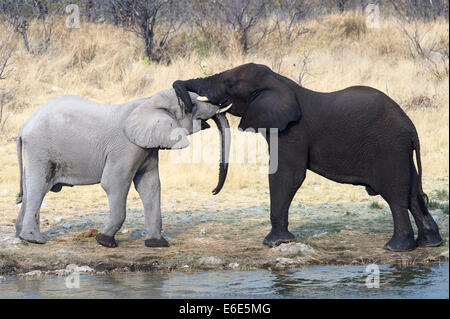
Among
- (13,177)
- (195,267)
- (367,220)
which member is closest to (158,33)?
(13,177)

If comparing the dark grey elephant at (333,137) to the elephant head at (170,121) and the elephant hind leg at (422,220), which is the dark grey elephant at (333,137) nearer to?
the elephant hind leg at (422,220)

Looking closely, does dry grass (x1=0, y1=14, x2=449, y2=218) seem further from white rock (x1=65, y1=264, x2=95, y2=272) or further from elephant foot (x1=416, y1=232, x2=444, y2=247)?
elephant foot (x1=416, y1=232, x2=444, y2=247)

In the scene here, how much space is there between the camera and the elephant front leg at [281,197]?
7934 millimetres

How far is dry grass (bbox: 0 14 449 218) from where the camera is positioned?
1119 cm

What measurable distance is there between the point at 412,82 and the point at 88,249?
902cm

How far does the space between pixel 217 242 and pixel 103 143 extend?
147 centimetres

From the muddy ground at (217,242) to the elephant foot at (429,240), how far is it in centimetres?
6

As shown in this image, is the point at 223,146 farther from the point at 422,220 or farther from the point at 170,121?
the point at 422,220

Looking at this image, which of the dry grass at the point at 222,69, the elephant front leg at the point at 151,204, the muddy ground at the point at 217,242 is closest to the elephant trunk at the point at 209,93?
the elephant front leg at the point at 151,204

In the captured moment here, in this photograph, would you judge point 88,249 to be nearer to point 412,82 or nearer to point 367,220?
point 367,220

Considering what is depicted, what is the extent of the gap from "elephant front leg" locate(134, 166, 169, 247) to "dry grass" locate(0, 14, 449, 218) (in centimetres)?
209

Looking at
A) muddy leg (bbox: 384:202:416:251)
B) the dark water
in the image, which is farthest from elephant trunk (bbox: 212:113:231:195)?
muddy leg (bbox: 384:202:416:251)

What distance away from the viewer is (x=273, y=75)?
805cm

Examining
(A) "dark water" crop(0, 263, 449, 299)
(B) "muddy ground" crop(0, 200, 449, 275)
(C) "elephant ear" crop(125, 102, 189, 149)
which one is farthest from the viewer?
(C) "elephant ear" crop(125, 102, 189, 149)
